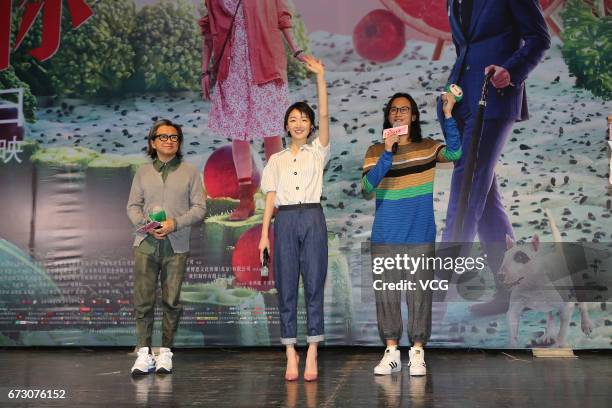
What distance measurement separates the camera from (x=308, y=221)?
3482 millimetres

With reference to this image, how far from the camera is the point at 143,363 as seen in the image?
368cm

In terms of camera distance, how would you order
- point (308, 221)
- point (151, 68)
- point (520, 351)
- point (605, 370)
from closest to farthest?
1. point (308, 221)
2. point (605, 370)
3. point (520, 351)
4. point (151, 68)

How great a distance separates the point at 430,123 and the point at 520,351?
1.56m

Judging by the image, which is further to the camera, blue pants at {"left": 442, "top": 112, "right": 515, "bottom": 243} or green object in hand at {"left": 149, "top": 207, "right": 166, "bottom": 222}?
blue pants at {"left": 442, "top": 112, "right": 515, "bottom": 243}

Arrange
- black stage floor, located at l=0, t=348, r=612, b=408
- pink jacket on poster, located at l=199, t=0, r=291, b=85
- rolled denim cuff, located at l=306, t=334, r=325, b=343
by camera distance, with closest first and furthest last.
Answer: black stage floor, located at l=0, t=348, r=612, b=408 → rolled denim cuff, located at l=306, t=334, r=325, b=343 → pink jacket on poster, located at l=199, t=0, r=291, b=85

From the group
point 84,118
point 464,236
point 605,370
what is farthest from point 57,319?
point 605,370

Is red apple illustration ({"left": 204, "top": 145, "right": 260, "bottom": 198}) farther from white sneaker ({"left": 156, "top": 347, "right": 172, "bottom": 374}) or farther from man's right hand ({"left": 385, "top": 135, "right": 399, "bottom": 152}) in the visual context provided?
man's right hand ({"left": 385, "top": 135, "right": 399, "bottom": 152})

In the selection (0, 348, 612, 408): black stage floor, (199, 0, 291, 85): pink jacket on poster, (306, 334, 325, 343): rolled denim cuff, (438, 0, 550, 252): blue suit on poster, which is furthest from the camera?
(199, 0, 291, 85): pink jacket on poster

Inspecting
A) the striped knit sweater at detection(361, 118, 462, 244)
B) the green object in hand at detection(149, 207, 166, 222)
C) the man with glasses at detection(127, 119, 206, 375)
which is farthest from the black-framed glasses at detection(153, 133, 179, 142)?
the striped knit sweater at detection(361, 118, 462, 244)

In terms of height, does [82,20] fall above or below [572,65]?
above

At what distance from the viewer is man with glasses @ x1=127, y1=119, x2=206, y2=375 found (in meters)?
3.75

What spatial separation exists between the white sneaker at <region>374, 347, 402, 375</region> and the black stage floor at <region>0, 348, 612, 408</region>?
51 millimetres

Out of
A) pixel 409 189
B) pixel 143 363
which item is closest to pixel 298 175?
pixel 409 189

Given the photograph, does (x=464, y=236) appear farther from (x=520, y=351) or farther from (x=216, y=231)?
(x=216, y=231)
